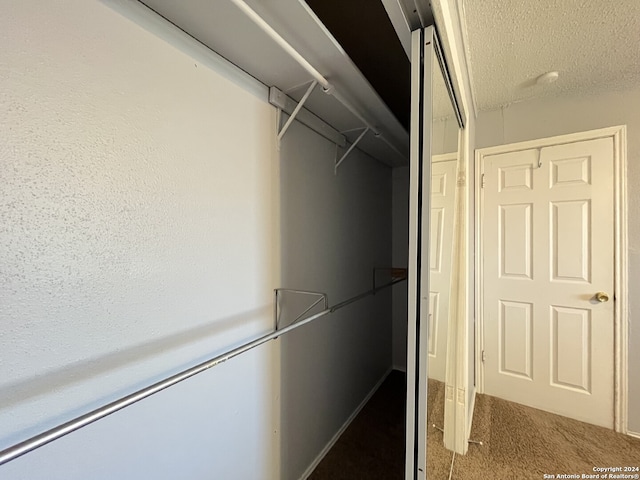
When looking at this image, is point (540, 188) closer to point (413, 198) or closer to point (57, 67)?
point (413, 198)

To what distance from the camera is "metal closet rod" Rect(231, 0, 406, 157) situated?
802 millimetres

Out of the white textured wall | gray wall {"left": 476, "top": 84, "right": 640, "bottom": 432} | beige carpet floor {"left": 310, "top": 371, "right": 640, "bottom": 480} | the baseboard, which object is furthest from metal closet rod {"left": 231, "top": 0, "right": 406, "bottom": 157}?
the baseboard

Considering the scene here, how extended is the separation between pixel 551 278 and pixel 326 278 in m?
1.81

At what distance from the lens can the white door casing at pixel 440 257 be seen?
1050mm

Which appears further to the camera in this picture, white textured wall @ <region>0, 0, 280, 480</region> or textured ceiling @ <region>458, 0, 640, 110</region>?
textured ceiling @ <region>458, 0, 640, 110</region>

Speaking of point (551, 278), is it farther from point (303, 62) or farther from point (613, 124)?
point (303, 62)

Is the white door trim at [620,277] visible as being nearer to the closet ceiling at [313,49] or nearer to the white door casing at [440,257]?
the white door casing at [440,257]

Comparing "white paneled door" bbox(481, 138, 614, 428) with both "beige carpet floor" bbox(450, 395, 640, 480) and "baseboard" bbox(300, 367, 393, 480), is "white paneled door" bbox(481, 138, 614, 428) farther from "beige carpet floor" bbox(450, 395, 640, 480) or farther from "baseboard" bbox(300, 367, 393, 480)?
"baseboard" bbox(300, 367, 393, 480)

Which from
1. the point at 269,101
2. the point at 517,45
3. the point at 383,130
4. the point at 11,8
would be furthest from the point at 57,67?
the point at 517,45

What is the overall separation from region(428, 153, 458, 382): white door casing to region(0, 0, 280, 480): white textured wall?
0.79m

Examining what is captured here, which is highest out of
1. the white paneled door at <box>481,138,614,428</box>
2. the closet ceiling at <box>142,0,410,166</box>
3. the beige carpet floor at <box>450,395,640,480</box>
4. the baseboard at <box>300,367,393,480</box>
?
the closet ceiling at <box>142,0,410,166</box>

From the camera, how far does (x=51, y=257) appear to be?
2.32ft

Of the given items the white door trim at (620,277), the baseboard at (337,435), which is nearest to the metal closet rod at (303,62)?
the white door trim at (620,277)

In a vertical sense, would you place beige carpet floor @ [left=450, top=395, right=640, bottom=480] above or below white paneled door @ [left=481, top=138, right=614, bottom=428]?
below
